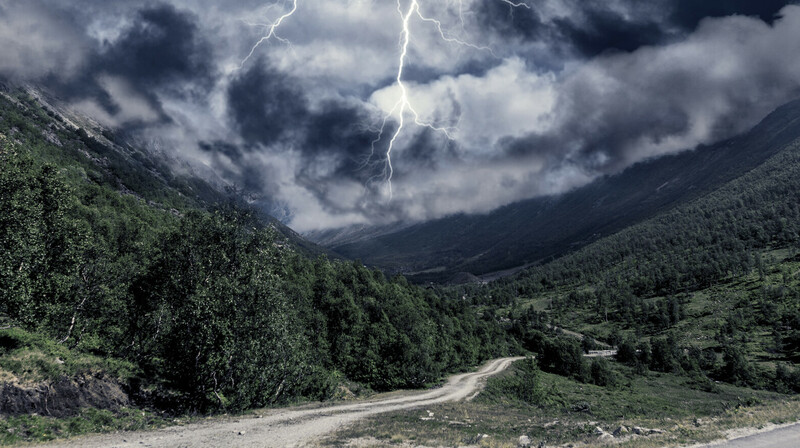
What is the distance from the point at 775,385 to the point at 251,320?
522 ft

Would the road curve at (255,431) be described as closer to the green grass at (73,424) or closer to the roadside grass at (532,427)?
the green grass at (73,424)

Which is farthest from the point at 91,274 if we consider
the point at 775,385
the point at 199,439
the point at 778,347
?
the point at 778,347

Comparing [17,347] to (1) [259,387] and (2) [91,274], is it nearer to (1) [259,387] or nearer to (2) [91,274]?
(2) [91,274]

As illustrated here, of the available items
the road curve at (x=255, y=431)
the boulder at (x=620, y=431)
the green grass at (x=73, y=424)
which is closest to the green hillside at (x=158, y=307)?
the green grass at (x=73, y=424)

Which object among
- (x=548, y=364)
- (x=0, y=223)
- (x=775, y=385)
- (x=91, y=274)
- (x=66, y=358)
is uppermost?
(x=0, y=223)

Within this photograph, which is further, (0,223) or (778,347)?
(778,347)

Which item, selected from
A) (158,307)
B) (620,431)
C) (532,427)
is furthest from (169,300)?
(620,431)

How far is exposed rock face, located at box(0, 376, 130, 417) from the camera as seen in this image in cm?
2068

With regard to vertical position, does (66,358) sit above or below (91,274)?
below

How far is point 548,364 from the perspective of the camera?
120375 mm

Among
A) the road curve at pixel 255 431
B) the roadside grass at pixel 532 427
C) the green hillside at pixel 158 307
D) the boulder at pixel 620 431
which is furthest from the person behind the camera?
the green hillside at pixel 158 307

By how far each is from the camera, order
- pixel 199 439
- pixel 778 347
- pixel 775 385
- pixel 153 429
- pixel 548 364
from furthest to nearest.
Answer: pixel 778 347, pixel 548 364, pixel 775 385, pixel 153 429, pixel 199 439

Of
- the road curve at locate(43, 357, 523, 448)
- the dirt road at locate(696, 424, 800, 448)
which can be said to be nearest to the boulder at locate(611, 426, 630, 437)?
the dirt road at locate(696, 424, 800, 448)

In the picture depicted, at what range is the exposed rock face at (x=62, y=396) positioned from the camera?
814 inches
